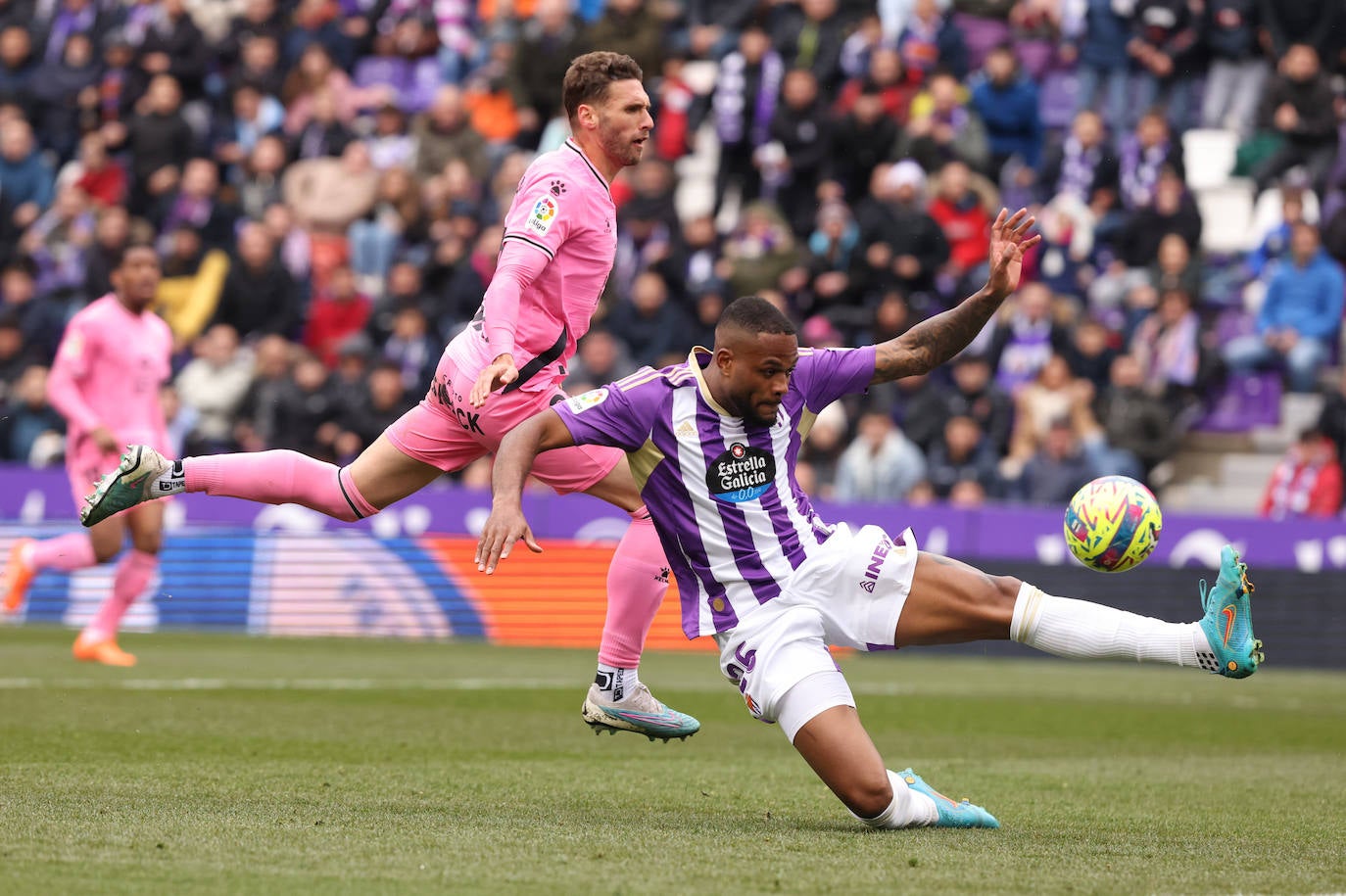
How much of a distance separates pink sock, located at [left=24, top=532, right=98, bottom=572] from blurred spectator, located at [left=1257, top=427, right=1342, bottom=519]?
994cm

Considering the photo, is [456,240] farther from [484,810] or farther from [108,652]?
[484,810]

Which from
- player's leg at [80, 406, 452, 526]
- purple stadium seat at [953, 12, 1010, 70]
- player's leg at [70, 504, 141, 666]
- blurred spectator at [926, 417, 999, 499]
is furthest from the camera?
purple stadium seat at [953, 12, 1010, 70]

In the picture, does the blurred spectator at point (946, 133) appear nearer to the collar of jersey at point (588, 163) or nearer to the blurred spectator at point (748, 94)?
the blurred spectator at point (748, 94)

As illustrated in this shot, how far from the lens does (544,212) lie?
7.88m

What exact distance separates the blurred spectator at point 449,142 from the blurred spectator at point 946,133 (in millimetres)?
4978

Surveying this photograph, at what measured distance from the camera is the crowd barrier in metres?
16.3

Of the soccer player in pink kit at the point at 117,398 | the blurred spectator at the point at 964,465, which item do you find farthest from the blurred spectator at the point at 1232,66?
the soccer player in pink kit at the point at 117,398

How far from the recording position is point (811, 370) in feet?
23.7

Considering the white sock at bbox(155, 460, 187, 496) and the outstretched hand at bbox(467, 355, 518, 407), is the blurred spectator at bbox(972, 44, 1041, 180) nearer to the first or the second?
the white sock at bbox(155, 460, 187, 496)

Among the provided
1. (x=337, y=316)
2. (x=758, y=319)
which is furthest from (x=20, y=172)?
(x=758, y=319)

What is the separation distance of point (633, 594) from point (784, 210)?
13.1m

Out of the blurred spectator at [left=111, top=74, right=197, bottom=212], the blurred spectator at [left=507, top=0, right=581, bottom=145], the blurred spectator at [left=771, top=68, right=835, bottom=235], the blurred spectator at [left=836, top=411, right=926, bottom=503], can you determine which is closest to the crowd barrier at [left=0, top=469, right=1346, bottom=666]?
the blurred spectator at [left=836, top=411, right=926, bottom=503]

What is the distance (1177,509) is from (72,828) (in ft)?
42.3

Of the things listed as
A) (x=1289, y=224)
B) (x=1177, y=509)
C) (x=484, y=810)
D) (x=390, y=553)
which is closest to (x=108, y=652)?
(x=390, y=553)
